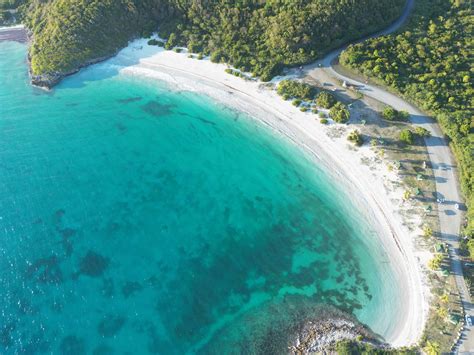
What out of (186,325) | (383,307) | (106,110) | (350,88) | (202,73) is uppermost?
(350,88)

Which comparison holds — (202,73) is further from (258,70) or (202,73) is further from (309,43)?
(309,43)

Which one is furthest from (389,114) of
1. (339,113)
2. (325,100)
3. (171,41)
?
(171,41)

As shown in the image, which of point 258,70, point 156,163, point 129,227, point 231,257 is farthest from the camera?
point 258,70

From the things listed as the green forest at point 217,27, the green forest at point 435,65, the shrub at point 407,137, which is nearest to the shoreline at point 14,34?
the green forest at point 217,27

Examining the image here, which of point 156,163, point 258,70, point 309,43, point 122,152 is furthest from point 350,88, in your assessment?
point 122,152

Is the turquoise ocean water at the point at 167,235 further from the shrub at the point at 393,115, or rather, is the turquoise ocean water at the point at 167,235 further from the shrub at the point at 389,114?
the shrub at the point at 393,115

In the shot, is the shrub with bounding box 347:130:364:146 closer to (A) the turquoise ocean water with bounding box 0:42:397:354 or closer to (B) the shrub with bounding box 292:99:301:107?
(A) the turquoise ocean water with bounding box 0:42:397:354

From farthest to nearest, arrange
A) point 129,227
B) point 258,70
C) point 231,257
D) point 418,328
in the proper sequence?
point 258,70 → point 129,227 → point 231,257 → point 418,328

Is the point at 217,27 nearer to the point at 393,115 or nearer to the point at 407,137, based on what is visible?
the point at 393,115
